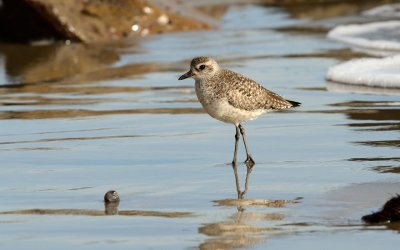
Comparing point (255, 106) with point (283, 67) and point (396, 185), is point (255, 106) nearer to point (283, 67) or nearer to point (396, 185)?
A: point (396, 185)

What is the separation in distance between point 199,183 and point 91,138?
224 cm

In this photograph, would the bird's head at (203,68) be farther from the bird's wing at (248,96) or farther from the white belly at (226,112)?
the white belly at (226,112)

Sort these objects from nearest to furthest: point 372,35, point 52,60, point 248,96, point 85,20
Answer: point 248,96 < point 52,60 < point 372,35 < point 85,20

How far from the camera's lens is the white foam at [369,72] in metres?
12.3

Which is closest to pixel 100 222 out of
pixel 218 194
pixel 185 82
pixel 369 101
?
pixel 218 194

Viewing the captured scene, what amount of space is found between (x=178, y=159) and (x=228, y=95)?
2.18ft

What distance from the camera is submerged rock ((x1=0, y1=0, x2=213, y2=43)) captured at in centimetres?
1778

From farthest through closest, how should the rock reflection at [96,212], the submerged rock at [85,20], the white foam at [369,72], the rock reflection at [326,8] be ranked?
the rock reflection at [326,8] < the submerged rock at [85,20] < the white foam at [369,72] < the rock reflection at [96,212]

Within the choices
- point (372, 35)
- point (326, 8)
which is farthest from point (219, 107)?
point (326, 8)

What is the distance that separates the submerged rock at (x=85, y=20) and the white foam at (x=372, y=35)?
2624 mm

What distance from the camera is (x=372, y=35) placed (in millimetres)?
17703

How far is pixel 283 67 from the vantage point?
45.9 ft

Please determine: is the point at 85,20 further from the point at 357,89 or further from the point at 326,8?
the point at 357,89

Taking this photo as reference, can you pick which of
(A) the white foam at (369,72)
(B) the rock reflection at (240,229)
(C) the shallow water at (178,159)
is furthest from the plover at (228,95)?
(A) the white foam at (369,72)
